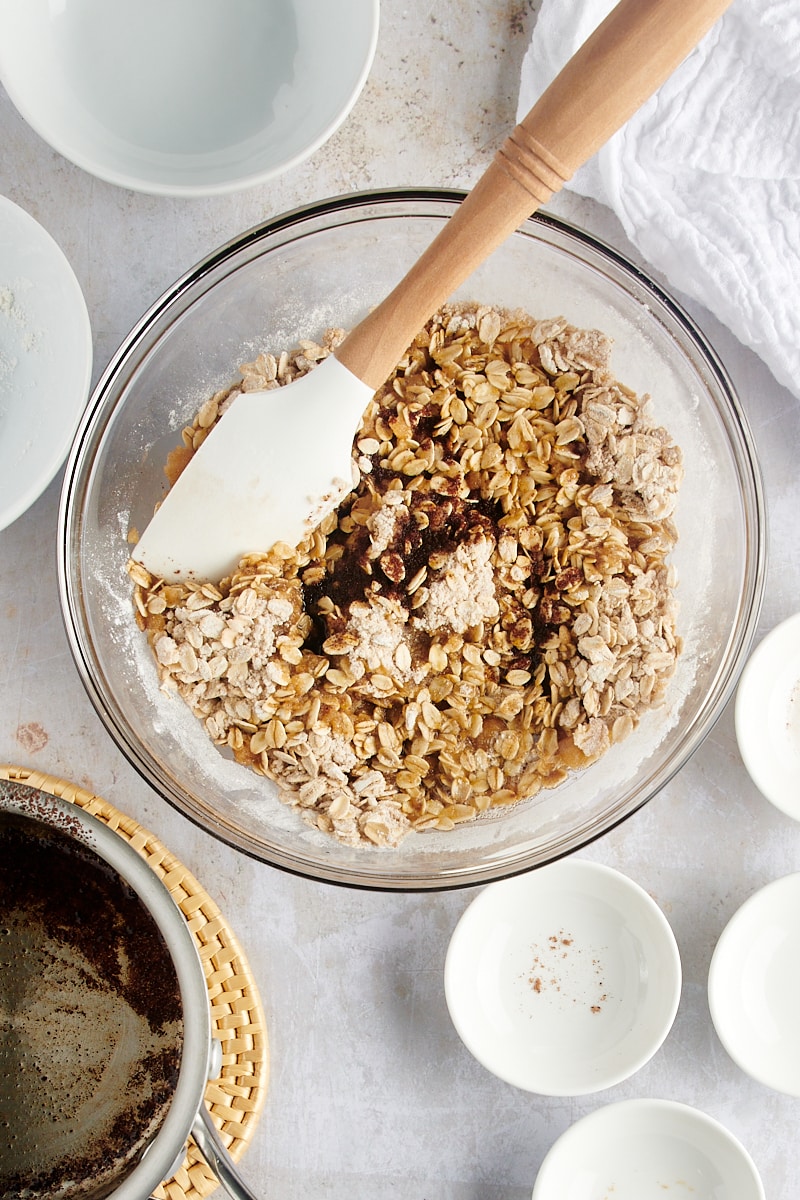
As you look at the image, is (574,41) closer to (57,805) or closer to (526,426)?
(526,426)

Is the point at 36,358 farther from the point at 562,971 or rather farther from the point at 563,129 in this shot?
the point at 562,971

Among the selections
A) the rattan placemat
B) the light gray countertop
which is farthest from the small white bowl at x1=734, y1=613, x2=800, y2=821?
the rattan placemat

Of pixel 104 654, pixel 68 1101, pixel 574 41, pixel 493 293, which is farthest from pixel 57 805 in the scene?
pixel 574 41

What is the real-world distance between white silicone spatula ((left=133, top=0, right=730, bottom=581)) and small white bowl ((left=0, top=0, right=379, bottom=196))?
1.14ft

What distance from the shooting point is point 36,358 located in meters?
1.20

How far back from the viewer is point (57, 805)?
3.71ft

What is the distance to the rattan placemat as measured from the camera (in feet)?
4.26

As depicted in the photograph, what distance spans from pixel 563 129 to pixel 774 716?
2.76 ft

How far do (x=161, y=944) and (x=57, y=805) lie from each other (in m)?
0.22

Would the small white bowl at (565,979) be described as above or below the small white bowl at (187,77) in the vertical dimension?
below

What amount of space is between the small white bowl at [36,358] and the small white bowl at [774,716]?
37.0 inches

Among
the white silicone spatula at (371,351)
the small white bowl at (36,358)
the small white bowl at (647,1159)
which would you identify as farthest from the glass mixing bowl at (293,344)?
the small white bowl at (647,1159)

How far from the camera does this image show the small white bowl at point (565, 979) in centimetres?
129

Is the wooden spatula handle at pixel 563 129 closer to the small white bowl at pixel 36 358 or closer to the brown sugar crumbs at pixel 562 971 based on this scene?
the small white bowl at pixel 36 358
